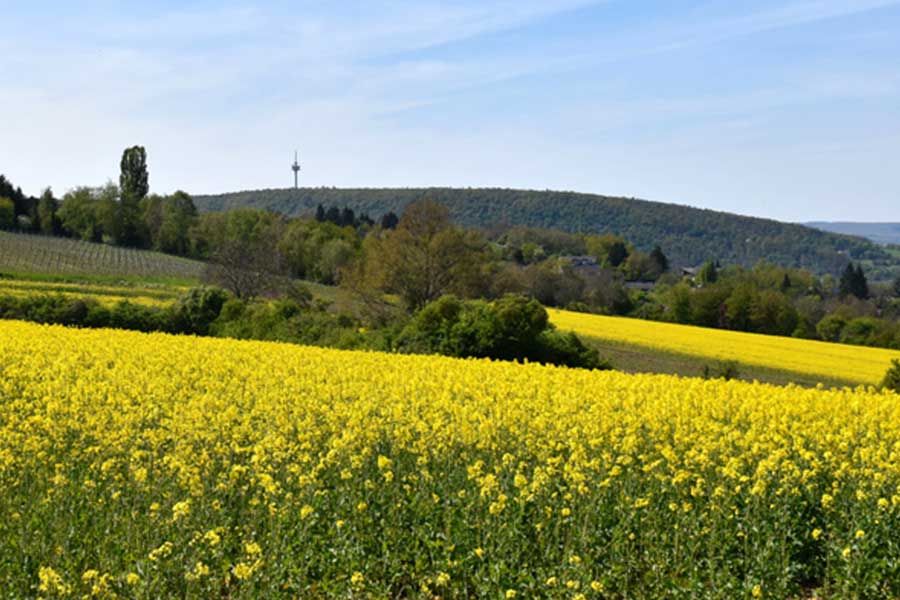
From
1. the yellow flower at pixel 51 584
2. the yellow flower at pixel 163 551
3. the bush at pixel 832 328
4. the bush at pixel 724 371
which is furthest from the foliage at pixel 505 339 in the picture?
the bush at pixel 832 328

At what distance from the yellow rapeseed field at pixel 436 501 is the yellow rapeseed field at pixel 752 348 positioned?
26.3 meters

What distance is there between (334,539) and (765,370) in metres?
32.8

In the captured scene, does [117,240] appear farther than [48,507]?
Yes

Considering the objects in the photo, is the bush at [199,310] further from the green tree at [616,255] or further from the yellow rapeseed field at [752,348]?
the green tree at [616,255]

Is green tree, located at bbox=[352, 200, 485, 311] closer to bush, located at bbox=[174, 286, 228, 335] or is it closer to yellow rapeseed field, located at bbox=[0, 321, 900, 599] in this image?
bush, located at bbox=[174, 286, 228, 335]

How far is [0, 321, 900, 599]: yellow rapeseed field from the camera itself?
7.04 metres

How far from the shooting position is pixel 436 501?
27.4ft

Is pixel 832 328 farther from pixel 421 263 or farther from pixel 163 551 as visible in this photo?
pixel 163 551

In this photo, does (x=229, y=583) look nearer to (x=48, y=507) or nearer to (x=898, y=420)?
(x=48, y=507)

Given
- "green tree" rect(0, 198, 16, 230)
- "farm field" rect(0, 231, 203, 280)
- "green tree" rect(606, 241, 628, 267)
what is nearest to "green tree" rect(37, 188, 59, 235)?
"green tree" rect(0, 198, 16, 230)

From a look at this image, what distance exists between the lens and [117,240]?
102 metres

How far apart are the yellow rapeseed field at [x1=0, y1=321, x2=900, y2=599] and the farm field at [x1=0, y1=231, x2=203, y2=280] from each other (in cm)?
Result: 6298

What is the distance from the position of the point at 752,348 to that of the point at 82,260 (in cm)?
5967

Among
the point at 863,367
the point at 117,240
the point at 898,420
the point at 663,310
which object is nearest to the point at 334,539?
the point at 898,420
